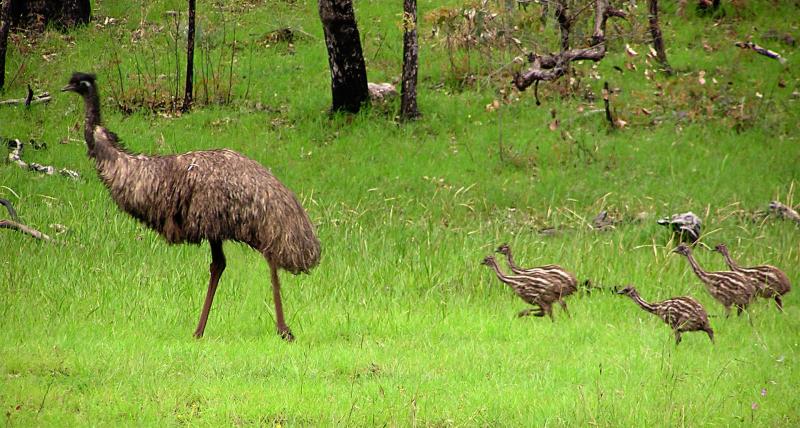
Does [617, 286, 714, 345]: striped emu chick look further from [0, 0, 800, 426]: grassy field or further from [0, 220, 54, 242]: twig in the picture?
[0, 220, 54, 242]: twig

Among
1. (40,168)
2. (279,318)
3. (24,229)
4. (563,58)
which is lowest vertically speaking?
(40,168)

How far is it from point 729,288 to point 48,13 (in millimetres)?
17539

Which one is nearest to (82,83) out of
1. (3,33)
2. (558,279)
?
(558,279)

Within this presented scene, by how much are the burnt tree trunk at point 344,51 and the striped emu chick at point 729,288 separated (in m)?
9.39

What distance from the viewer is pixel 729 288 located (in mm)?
10742

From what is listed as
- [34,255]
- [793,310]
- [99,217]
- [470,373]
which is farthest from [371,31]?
[470,373]

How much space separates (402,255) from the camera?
1297cm

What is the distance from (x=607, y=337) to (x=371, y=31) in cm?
1422

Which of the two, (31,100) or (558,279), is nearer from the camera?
(558,279)

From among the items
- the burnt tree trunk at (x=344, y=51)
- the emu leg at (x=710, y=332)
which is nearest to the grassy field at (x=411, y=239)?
the emu leg at (x=710, y=332)

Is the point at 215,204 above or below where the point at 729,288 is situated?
above

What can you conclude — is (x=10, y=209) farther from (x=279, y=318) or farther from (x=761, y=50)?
(x=761, y=50)

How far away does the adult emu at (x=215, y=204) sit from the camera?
9516 mm

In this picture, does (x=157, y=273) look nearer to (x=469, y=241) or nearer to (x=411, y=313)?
(x=411, y=313)
